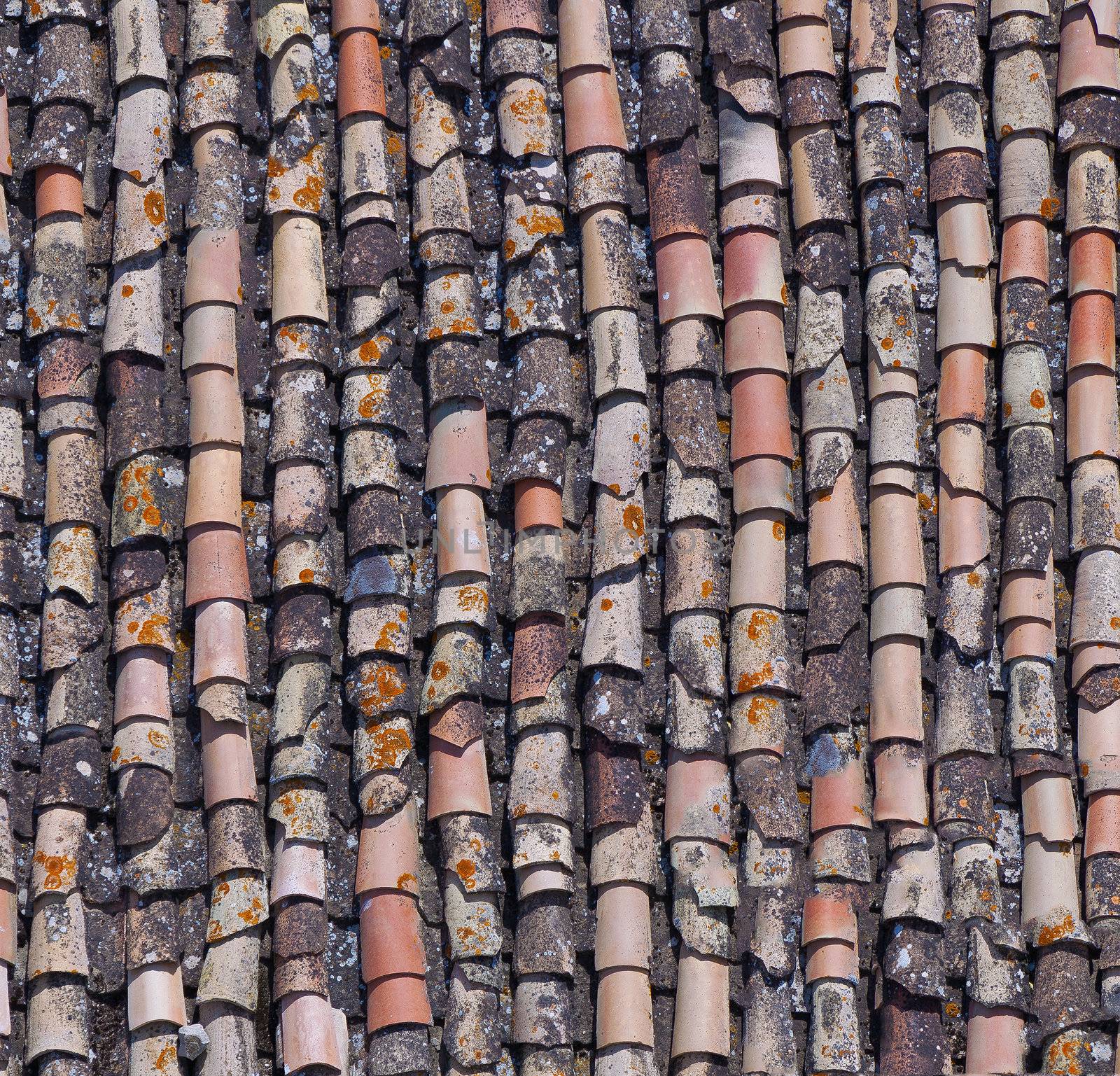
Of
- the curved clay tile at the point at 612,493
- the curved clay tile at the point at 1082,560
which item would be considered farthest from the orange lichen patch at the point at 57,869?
the curved clay tile at the point at 1082,560

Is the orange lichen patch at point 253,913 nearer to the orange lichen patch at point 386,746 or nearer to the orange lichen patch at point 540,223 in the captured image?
the orange lichen patch at point 386,746

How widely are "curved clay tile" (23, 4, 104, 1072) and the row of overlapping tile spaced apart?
0.6 inches

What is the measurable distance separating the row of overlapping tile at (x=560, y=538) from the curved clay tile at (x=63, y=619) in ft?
0.05

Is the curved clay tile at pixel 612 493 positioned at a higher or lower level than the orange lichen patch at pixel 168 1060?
higher

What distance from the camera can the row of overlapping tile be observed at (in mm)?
4773

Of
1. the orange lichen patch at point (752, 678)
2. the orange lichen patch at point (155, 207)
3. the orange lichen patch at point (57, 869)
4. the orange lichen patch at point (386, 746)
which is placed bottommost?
the orange lichen patch at point (57, 869)

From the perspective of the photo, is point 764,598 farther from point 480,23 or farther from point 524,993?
point 480,23

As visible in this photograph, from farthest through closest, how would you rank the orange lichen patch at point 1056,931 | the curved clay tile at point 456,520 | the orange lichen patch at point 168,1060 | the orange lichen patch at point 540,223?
the orange lichen patch at point 540,223 → the orange lichen patch at point 1056,931 → the curved clay tile at point 456,520 → the orange lichen patch at point 168,1060

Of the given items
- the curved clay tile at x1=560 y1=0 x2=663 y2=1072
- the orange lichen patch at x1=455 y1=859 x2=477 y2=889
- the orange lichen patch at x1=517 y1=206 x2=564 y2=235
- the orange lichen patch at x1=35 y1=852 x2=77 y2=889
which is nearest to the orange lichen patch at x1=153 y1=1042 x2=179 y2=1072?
the orange lichen patch at x1=35 y1=852 x2=77 y2=889

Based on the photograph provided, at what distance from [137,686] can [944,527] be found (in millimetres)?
2535

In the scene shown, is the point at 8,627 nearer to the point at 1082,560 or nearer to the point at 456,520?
the point at 456,520

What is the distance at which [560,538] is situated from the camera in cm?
508

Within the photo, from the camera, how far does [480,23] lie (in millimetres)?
5594

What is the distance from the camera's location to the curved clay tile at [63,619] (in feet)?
15.4
